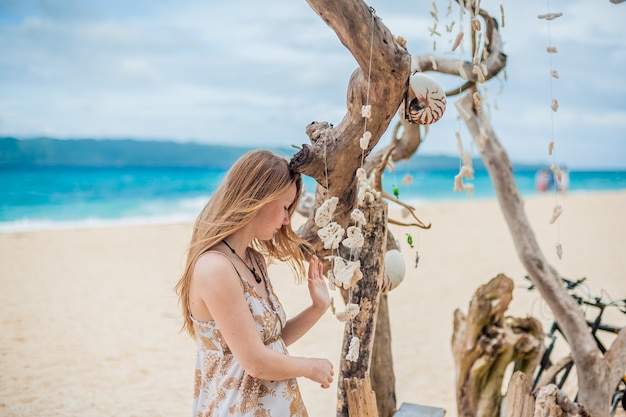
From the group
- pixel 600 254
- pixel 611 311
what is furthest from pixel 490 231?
pixel 611 311

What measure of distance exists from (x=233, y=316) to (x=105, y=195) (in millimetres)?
25833

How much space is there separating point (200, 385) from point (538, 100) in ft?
7.48

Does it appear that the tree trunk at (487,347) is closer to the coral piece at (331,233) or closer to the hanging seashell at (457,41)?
the hanging seashell at (457,41)

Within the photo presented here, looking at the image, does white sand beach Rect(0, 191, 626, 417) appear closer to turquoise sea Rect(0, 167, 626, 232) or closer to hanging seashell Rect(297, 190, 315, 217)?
hanging seashell Rect(297, 190, 315, 217)

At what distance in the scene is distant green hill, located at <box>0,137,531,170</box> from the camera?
34062mm

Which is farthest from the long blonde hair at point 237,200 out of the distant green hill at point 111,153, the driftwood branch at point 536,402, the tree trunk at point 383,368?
the distant green hill at point 111,153

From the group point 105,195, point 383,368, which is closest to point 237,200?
point 383,368

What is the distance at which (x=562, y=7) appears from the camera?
2.38 metres

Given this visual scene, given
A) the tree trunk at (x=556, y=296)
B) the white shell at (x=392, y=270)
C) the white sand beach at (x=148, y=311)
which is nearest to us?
the white shell at (x=392, y=270)

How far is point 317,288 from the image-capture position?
6.63 ft

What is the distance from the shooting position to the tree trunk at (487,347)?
134 inches

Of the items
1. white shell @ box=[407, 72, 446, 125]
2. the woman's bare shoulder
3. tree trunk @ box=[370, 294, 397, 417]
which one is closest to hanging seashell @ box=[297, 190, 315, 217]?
tree trunk @ box=[370, 294, 397, 417]

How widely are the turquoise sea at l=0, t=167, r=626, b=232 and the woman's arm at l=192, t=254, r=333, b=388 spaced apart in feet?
41.9

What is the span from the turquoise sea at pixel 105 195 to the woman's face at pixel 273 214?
12.5 metres
